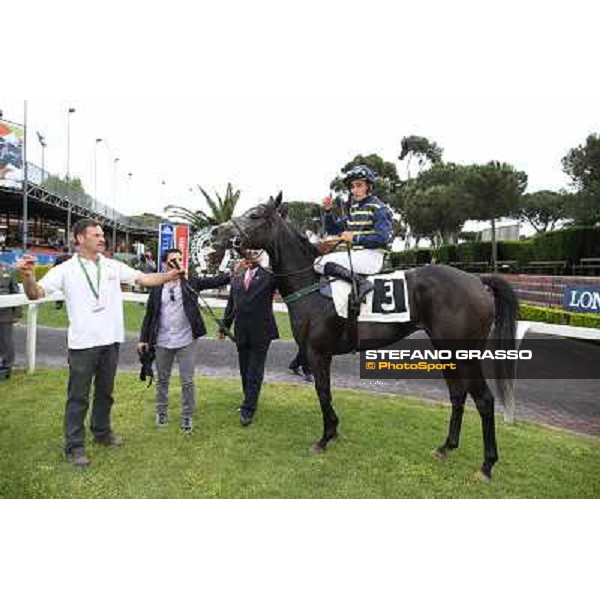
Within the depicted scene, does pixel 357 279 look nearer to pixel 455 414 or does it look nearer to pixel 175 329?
pixel 455 414

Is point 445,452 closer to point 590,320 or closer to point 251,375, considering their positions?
point 251,375

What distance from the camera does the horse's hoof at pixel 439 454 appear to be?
149 inches

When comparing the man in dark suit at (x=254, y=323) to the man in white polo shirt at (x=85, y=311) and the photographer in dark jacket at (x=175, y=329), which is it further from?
the man in white polo shirt at (x=85, y=311)

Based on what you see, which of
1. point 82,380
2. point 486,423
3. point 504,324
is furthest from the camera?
point 504,324

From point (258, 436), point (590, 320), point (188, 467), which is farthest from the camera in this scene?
point (590, 320)

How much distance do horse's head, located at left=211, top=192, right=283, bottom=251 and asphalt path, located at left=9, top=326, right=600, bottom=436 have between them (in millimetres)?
2754

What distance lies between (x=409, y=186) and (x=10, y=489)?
3419 centimetres

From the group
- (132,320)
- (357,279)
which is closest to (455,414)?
(357,279)

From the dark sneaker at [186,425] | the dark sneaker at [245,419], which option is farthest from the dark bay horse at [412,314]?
the dark sneaker at [186,425]

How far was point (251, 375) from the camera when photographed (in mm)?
4508

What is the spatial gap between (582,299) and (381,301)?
7135mm

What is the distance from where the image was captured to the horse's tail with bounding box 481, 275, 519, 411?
4059 millimetres

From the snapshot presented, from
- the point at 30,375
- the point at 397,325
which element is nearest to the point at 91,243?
the point at 397,325

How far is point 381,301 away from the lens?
3.96 meters
